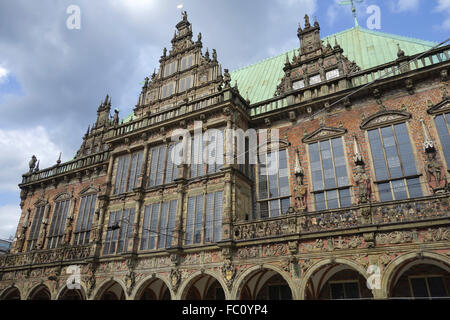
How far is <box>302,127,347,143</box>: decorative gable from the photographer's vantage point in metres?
16.7

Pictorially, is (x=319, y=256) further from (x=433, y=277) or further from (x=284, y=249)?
(x=433, y=277)

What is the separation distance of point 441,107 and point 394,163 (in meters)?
3.24

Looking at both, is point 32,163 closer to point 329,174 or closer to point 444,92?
point 329,174

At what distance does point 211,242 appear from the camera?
15.6m

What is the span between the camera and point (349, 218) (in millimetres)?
13109

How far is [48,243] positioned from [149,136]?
1190 centimetres

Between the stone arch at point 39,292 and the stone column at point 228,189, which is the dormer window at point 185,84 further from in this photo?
the stone arch at point 39,292

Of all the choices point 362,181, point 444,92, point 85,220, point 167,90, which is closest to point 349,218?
point 362,181

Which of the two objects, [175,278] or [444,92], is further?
[175,278]

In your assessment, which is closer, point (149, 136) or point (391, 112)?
point (391, 112)

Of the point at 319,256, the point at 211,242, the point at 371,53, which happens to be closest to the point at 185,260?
the point at 211,242

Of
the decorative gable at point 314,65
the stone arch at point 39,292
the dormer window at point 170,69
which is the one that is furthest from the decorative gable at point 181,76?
the stone arch at point 39,292
